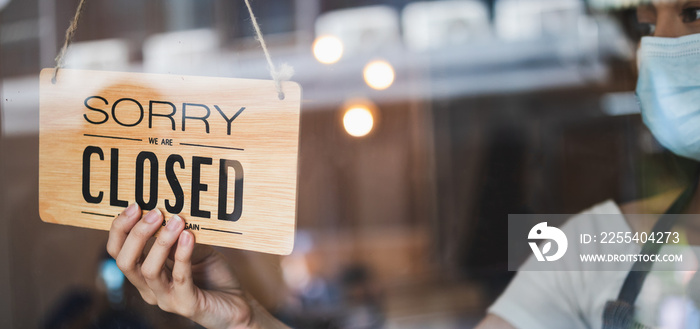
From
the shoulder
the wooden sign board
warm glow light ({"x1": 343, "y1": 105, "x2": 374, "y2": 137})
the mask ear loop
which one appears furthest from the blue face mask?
warm glow light ({"x1": 343, "y1": 105, "x2": 374, "y2": 137})

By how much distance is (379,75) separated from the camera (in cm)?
212

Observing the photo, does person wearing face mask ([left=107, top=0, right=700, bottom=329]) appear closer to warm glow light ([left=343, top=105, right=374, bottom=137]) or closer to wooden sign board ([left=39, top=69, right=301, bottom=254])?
wooden sign board ([left=39, top=69, right=301, bottom=254])

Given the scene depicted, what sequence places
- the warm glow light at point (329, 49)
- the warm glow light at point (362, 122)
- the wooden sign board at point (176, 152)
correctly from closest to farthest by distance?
the wooden sign board at point (176, 152) < the warm glow light at point (329, 49) < the warm glow light at point (362, 122)

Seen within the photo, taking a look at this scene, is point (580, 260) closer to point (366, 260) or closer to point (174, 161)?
point (174, 161)

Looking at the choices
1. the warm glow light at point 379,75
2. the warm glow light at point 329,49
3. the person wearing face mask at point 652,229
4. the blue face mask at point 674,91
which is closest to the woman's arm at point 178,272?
the person wearing face mask at point 652,229

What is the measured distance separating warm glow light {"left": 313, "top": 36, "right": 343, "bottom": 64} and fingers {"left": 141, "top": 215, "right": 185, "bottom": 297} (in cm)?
95

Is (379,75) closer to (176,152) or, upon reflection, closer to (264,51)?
(264,51)

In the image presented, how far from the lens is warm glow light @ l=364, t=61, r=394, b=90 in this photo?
2.00m

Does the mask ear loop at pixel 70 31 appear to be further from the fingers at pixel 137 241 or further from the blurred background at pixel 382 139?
the fingers at pixel 137 241

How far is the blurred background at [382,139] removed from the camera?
2.24ft

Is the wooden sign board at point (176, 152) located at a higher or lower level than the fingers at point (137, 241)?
higher

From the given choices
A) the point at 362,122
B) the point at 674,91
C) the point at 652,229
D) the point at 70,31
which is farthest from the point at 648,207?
the point at 362,122

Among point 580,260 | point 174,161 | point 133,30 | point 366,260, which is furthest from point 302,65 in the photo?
point 366,260

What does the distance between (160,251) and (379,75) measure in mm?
1709
